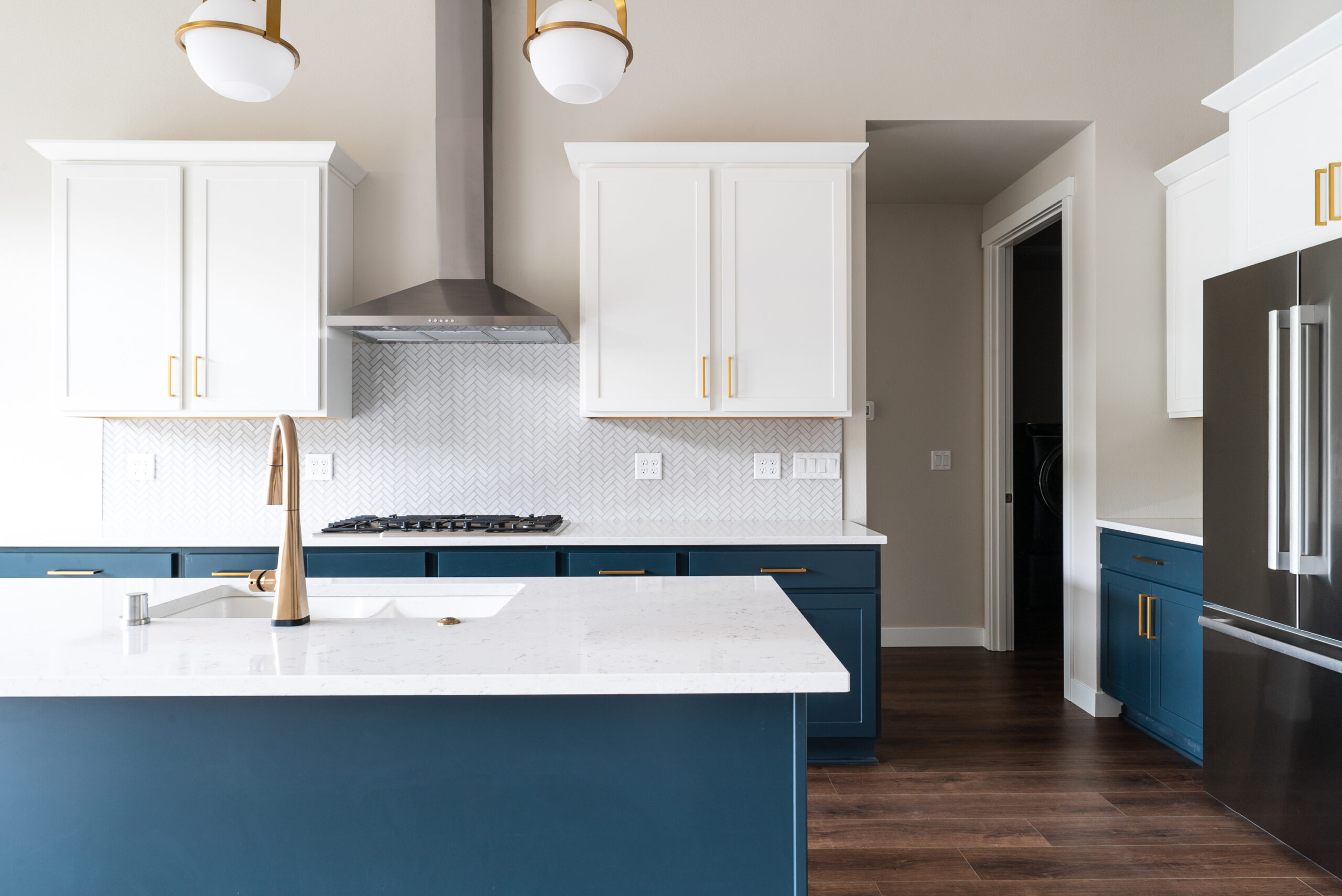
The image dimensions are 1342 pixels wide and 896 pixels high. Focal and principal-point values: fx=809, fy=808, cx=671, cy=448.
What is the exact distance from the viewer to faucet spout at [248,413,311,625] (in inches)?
50.9

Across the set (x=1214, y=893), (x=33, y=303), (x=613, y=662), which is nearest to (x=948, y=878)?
(x=1214, y=893)

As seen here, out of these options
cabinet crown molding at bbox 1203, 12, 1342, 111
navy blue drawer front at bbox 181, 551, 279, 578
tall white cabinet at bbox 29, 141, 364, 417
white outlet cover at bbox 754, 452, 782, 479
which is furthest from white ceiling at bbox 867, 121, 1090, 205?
navy blue drawer front at bbox 181, 551, 279, 578

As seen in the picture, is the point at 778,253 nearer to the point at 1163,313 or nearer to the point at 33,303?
the point at 1163,313

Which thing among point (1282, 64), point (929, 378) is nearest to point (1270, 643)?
point (1282, 64)

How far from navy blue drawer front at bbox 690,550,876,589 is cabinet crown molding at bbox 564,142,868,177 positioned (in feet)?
4.71

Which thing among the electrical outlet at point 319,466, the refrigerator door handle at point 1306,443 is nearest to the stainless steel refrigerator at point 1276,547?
the refrigerator door handle at point 1306,443

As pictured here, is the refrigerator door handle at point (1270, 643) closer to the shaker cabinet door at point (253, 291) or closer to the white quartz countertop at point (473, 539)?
the white quartz countertop at point (473, 539)

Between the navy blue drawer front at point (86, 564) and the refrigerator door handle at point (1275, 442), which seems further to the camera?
the navy blue drawer front at point (86, 564)

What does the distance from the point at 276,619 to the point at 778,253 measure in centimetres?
223

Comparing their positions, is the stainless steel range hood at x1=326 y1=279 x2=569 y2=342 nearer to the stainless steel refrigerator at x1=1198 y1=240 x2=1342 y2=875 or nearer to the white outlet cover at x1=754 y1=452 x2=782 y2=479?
the white outlet cover at x1=754 y1=452 x2=782 y2=479

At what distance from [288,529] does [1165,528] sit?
2869mm

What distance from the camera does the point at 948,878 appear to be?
210cm

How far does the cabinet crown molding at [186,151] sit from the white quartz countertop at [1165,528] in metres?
3.25

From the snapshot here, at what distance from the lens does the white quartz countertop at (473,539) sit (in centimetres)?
274
